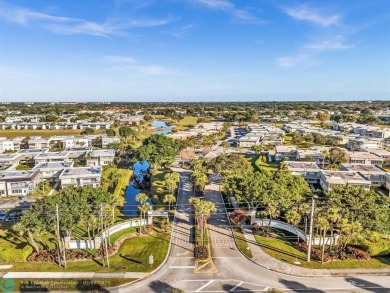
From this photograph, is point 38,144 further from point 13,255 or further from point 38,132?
point 13,255

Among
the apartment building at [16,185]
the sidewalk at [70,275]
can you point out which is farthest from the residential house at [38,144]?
the sidewalk at [70,275]

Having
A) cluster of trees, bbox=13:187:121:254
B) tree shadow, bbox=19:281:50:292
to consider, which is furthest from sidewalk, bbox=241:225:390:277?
tree shadow, bbox=19:281:50:292

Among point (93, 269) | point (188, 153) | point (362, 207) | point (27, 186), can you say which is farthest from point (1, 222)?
point (188, 153)

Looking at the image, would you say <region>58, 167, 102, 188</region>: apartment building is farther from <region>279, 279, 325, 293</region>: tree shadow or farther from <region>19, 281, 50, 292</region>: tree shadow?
<region>279, 279, 325, 293</region>: tree shadow

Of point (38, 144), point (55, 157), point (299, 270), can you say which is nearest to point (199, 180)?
point (299, 270)

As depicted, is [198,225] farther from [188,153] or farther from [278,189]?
[188,153]

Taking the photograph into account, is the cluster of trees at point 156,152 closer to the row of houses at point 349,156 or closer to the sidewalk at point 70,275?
the row of houses at point 349,156
